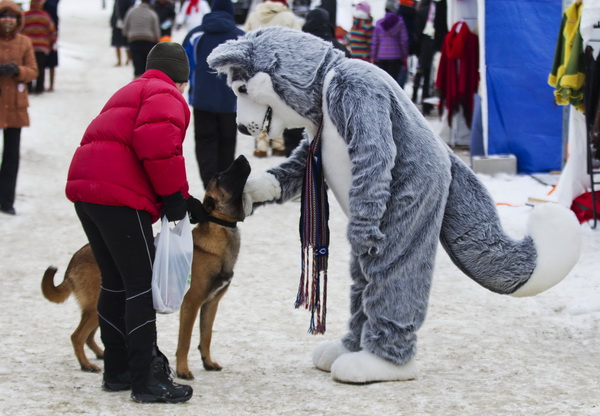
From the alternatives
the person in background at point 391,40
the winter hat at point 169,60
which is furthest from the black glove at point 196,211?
the person in background at point 391,40

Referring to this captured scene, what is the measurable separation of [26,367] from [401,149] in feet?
7.13

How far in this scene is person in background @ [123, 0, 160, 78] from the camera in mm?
16516

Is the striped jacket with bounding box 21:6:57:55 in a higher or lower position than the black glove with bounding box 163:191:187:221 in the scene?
lower

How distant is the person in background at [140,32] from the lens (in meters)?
16.5

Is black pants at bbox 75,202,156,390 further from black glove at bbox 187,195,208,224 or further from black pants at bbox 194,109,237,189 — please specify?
black pants at bbox 194,109,237,189

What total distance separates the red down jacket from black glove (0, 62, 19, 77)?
4.20 meters

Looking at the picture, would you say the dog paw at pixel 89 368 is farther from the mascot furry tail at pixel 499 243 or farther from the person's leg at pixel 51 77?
the person's leg at pixel 51 77

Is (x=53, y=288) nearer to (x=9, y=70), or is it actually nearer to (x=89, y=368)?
(x=89, y=368)

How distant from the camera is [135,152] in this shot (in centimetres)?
418

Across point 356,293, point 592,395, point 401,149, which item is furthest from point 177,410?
point 592,395

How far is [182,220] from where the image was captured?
443 cm

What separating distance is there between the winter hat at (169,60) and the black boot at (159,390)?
129 centimetres

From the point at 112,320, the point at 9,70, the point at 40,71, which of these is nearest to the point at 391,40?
the point at 40,71

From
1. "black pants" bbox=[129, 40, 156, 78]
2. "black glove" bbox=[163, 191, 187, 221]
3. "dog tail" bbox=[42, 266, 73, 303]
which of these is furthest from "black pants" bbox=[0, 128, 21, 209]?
"black pants" bbox=[129, 40, 156, 78]
